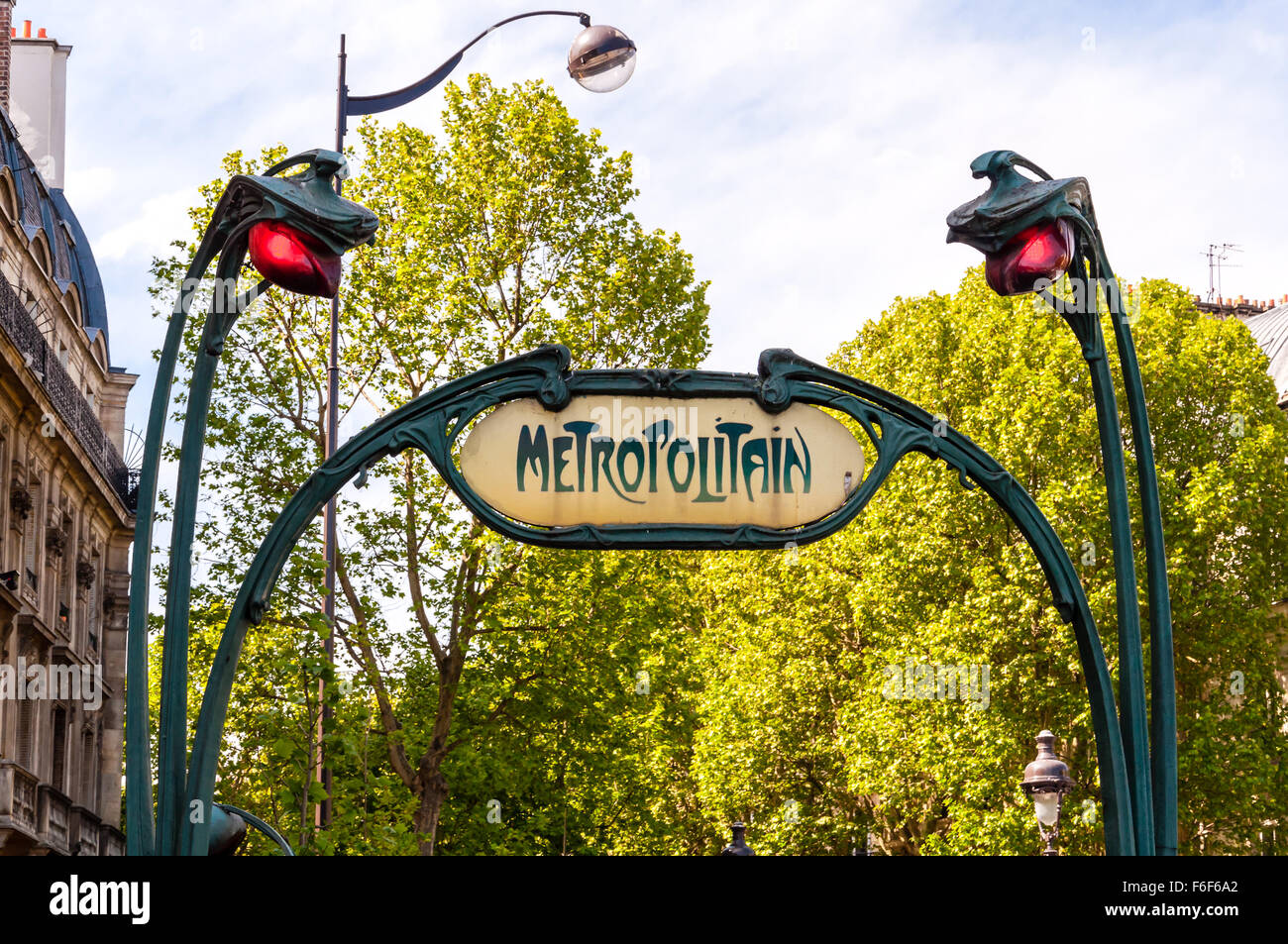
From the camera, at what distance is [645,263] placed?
1100 inches

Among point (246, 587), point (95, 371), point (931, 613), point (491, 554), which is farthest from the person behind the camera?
point (95, 371)

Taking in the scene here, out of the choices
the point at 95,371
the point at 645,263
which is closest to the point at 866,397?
the point at 645,263

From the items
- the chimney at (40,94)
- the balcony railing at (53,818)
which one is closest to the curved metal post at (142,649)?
the balcony railing at (53,818)

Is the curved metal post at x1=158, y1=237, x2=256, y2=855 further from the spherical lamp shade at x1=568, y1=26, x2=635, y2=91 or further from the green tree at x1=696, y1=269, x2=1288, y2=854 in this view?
the green tree at x1=696, y1=269, x2=1288, y2=854

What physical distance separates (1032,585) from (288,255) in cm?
2435

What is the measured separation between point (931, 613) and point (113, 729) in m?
20.3

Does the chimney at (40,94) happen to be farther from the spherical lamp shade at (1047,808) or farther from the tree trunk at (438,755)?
the spherical lamp shade at (1047,808)

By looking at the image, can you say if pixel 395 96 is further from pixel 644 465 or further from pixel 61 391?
pixel 61 391

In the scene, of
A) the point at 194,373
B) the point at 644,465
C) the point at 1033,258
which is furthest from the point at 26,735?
the point at 1033,258

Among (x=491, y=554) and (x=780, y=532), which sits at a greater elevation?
(x=491, y=554)

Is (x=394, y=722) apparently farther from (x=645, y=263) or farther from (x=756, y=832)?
(x=756, y=832)

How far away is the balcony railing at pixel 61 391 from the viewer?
96.0 feet

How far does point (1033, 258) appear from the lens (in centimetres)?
604
